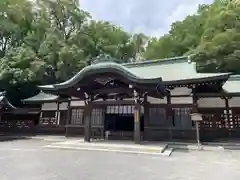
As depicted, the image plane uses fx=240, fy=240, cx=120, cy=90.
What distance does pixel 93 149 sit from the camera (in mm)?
10391

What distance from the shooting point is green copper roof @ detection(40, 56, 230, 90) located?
35.1 feet

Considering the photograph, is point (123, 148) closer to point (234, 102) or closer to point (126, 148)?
point (126, 148)

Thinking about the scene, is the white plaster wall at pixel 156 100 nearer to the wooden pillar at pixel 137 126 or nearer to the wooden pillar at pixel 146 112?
the wooden pillar at pixel 146 112

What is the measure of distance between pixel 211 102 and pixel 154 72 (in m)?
4.06

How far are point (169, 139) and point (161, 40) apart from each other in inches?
711

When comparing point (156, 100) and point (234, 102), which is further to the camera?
point (156, 100)

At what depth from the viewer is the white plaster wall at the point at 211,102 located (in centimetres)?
1280

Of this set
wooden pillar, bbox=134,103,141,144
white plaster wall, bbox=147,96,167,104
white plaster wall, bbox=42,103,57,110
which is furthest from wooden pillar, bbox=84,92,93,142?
white plaster wall, bbox=42,103,57,110

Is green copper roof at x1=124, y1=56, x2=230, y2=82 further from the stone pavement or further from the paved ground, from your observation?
the paved ground

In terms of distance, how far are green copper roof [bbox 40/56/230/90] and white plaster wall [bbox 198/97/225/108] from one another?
1.52 m

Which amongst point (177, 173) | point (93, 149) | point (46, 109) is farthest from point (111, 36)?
point (177, 173)

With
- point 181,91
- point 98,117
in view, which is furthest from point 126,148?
point 181,91

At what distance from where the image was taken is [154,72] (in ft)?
50.3

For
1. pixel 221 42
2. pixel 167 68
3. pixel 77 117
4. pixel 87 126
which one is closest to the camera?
pixel 87 126
